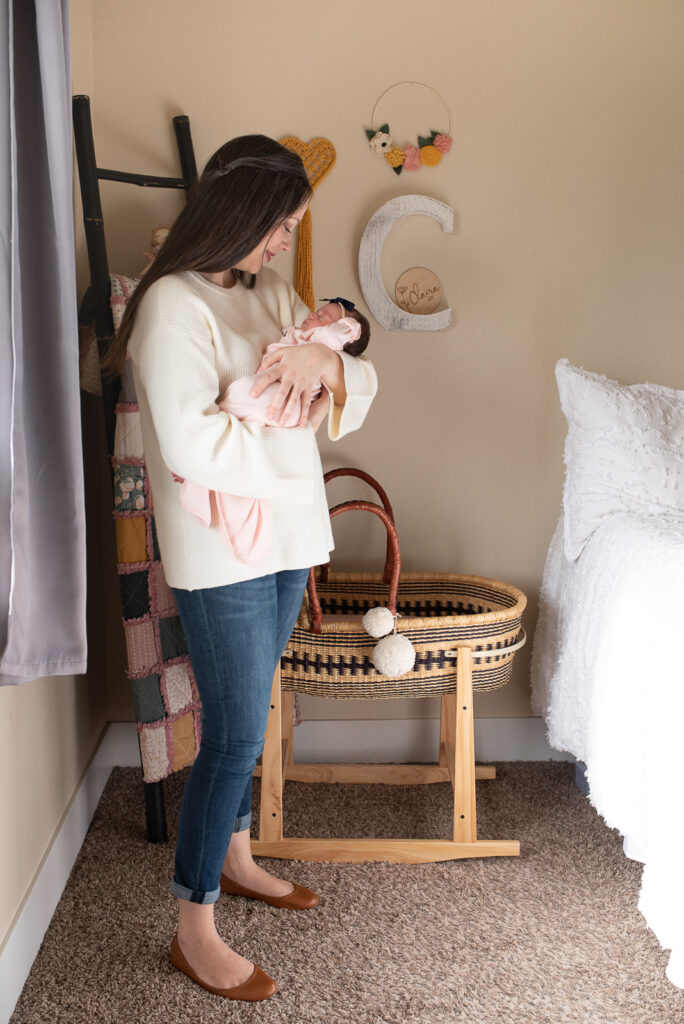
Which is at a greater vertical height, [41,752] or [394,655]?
[394,655]

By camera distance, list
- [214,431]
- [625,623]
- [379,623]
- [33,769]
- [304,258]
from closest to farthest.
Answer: [214,431] → [33,769] → [625,623] → [379,623] → [304,258]

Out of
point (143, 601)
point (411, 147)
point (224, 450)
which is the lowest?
point (143, 601)

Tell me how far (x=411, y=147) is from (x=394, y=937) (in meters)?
1.90

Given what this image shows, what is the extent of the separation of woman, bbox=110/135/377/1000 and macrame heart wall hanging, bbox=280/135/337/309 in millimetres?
620

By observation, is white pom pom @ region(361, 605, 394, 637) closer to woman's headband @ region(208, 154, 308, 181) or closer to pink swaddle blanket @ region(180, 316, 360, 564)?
pink swaddle blanket @ region(180, 316, 360, 564)

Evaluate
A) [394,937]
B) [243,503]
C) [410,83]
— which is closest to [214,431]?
[243,503]

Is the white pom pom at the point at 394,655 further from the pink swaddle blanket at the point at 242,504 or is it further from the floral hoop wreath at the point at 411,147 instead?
the floral hoop wreath at the point at 411,147

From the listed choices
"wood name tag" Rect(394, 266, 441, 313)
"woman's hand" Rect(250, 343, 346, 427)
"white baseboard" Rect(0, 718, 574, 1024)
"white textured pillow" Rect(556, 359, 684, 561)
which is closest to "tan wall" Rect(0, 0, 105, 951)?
"white baseboard" Rect(0, 718, 574, 1024)

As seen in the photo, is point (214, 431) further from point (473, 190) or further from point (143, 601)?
point (473, 190)

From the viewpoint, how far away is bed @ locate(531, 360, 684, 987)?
1542 millimetres

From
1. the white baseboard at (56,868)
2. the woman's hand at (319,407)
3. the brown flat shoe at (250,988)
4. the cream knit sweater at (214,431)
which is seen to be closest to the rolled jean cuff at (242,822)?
the brown flat shoe at (250,988)

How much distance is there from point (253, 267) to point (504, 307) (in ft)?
3.43

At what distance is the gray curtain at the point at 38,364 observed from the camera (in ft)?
3.81

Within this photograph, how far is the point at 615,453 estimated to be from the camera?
208 cm
